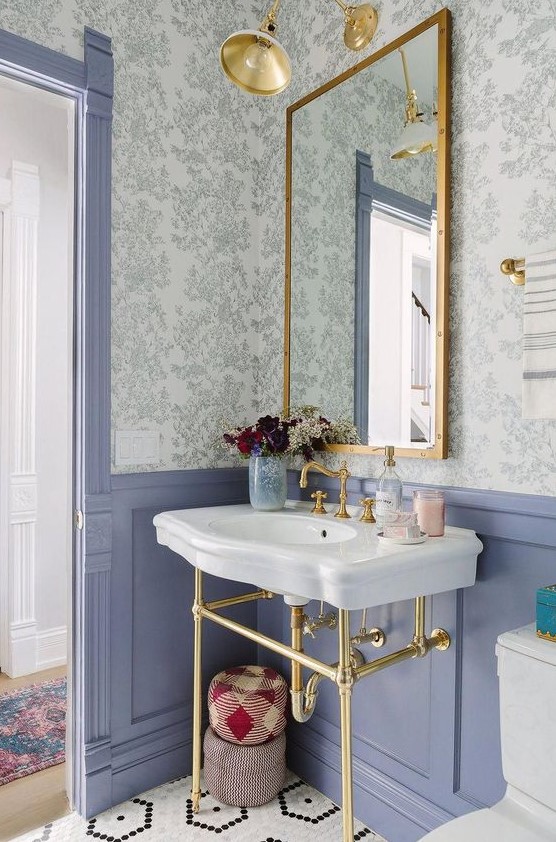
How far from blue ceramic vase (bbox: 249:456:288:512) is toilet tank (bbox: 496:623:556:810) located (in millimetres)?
851

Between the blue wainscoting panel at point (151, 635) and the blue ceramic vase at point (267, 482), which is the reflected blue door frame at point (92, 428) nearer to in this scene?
the blue wainscoting panel at point (151, 635)

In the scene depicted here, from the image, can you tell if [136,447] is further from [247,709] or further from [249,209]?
[249,209]

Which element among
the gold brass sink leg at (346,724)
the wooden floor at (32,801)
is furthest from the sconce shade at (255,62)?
the wooden floor at (32,801)

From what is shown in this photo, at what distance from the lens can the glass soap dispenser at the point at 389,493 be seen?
1545 millimetres

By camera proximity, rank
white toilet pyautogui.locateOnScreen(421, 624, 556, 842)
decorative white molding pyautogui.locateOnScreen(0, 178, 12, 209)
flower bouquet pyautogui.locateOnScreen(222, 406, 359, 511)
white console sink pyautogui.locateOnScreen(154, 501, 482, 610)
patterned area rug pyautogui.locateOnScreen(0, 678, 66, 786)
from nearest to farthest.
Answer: white toilet pyautogui.locateOnScreen(421, 624, 556, 842) → white console sink pyautogui.locateOnScreen(154, 501, 482, 610) → flower bouquet pyautogui.locateOnScreen(222, 406, 359, 511) → patterned area rug pyautogui.locateOnScreen(0, 678, 66, 786) → decorative white molding pyautogui.locateOnScreen(0, 178, 12, 209)

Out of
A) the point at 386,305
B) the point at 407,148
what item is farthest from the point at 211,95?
the point at 386,305

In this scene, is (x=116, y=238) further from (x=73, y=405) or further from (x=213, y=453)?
(x=213, y=453)

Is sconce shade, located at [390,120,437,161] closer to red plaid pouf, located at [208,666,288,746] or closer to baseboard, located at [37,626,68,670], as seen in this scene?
red plaid pouf, located at [208,666,288,746]

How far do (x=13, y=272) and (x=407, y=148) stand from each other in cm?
204

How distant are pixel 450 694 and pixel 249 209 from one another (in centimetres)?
175

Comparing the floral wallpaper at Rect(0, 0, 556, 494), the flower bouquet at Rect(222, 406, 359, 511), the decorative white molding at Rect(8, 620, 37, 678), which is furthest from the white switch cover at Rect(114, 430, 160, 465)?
the decorative white molding at Rect(8, 620, 37, 678)

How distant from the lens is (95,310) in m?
1.83

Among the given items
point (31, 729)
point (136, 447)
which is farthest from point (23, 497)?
point (136, 447)

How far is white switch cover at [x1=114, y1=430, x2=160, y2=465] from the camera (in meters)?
1.90
